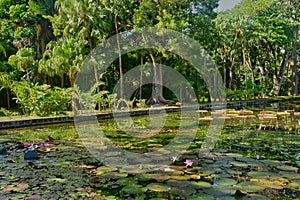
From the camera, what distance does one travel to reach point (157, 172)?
15.9ft

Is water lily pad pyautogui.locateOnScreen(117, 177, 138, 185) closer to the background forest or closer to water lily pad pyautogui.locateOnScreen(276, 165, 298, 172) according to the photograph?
water lily pad pyautogui.locateOnScreen(276, 165, 298, 172)

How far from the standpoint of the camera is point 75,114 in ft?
41.7

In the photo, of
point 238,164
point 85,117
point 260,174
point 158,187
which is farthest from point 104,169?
point 85,117

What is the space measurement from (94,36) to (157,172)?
12528mm

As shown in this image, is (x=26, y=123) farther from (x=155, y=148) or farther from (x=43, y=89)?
(x=155, y=148)

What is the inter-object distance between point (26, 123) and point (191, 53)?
410 inches

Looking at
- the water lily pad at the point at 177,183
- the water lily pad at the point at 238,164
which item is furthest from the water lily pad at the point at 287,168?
the water lily pad at the point at 177,183

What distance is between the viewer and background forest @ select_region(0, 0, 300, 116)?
47.6ft

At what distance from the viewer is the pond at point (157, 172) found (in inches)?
154

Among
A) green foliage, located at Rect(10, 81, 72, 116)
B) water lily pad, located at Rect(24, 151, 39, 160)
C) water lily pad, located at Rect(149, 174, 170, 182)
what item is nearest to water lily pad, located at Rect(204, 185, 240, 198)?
water lily pad, located at Rect(149, 174, 170, 182)

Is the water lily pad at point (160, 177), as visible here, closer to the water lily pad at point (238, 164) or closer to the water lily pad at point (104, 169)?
the water lily pad at point (104, 169)

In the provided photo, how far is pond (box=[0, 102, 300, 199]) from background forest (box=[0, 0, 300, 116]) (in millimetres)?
6619

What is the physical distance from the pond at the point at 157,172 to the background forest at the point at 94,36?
6.62 metres

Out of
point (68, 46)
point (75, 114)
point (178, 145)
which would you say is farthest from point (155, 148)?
point (68, 46)
